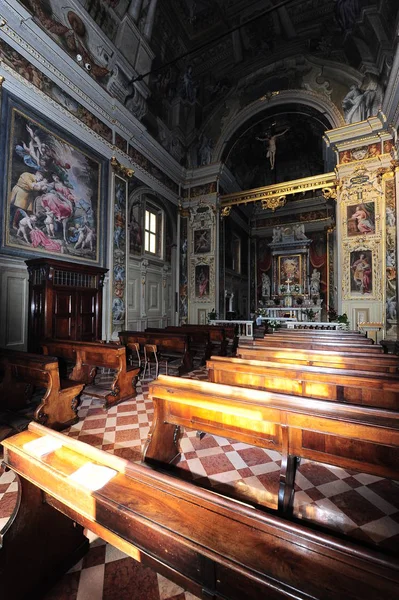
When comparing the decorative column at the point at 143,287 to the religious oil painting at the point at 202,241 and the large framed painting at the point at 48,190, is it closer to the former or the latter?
the large framed painting at the point at 48,190

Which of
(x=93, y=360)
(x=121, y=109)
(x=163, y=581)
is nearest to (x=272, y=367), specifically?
(x=163, y=581)

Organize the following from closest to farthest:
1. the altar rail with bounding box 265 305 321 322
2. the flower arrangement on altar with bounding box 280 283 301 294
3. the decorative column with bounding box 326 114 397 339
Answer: the decorative column with bounding box 326 114 397 339 < the altar rail with bounding box 265 305 321 322 < the flower arrangement on altar with bounding box 280 283 301 294

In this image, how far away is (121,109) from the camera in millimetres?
8445

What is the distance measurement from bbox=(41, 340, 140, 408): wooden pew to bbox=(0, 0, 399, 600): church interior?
0.06m

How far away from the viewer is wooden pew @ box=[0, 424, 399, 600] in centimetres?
81

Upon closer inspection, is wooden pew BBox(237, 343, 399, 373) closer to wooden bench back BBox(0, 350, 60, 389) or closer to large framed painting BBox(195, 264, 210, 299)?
wooden bench back BBox(0, 350, 60, 389)

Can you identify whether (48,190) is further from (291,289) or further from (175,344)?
(291,289)

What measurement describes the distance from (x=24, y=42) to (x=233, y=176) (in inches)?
381

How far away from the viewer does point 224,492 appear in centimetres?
237

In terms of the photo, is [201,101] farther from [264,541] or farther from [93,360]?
[264,541]

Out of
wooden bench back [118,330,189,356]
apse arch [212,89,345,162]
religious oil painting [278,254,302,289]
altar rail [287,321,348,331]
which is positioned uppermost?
A: apse arch [212,89,345,162]

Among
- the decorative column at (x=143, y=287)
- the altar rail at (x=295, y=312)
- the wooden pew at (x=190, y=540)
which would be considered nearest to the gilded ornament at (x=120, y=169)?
the decorative column at (x=143, y=287)

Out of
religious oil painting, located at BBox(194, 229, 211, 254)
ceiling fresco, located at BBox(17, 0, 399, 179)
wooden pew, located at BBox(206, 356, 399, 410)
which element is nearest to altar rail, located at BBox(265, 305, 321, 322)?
religious oil painting, located at BBox(194, 229, 211, 254)

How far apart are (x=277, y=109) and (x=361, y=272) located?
7.67 metres
